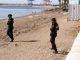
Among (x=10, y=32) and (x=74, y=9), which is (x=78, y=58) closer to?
(x=10, y=32)

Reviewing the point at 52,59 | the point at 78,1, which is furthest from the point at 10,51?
the point at 78,1

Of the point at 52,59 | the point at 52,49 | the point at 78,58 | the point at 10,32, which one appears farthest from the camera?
the point at 10,32

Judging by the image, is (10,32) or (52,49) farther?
(10,32)

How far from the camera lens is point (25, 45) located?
1692 centimetres

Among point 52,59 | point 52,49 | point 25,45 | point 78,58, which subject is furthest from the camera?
point 25,45

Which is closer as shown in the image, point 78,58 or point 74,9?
point 78,58

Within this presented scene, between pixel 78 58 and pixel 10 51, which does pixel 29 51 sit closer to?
pixel 10 51

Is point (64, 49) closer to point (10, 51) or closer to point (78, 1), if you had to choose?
point (10, 51)

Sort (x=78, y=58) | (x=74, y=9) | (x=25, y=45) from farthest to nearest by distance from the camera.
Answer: (x=74, y=9) → (x=25, y=45) → (x=78, y=58)

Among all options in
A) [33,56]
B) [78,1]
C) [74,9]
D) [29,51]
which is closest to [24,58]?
[33,56]

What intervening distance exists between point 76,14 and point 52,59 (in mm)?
22245

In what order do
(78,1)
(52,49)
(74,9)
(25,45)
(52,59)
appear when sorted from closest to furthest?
(52,59) < (52,49) < (25,45) < (74,9) < (78,1)

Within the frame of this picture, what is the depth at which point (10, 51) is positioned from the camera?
15062mm

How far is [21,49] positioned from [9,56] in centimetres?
199
